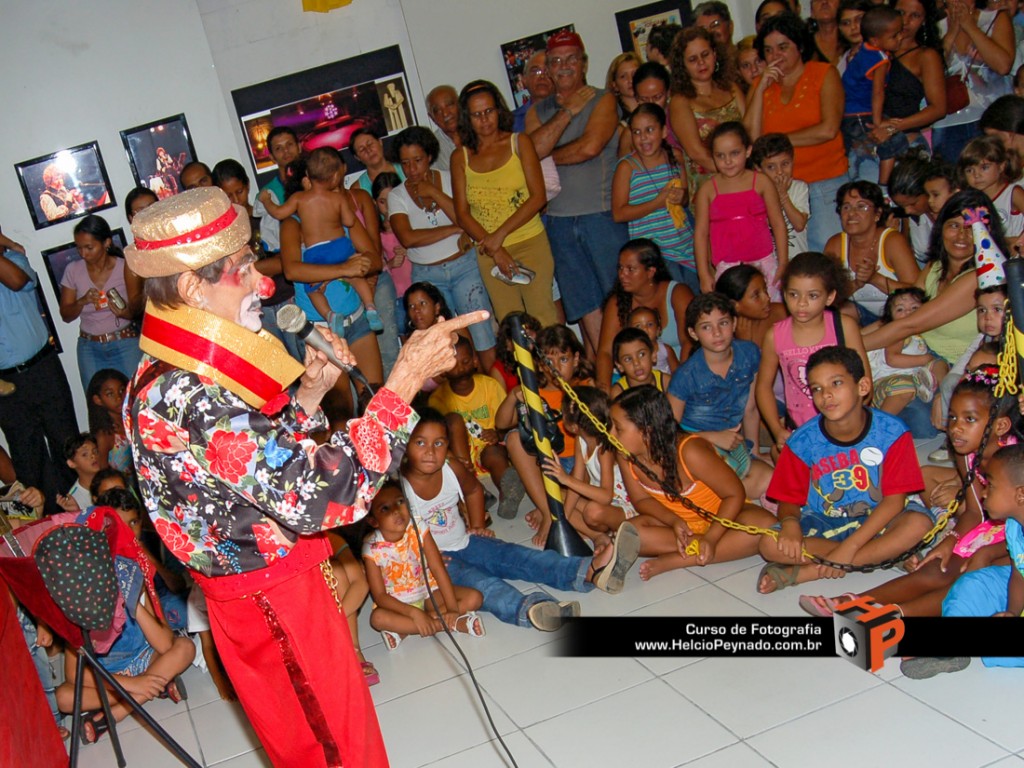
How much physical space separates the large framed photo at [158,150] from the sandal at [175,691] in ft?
11.6

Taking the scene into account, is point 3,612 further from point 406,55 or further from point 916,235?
point 406,55

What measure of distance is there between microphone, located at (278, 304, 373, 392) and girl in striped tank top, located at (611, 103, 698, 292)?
303 cm

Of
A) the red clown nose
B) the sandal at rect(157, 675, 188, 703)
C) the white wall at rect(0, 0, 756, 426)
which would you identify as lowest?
the sandal at rect(157, 675, 188, 703)

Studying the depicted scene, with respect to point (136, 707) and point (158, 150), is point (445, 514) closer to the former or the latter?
point (136, 707)

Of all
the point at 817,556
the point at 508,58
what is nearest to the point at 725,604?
the point at 817,556

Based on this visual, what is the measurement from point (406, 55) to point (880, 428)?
14.2ft

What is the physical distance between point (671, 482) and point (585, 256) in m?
1.82

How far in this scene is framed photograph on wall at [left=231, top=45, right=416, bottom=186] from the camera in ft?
21.0

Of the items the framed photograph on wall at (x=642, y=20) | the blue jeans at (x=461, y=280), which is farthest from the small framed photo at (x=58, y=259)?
the framed photograph on wall at (x=642, y=20)

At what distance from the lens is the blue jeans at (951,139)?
5.06 meters

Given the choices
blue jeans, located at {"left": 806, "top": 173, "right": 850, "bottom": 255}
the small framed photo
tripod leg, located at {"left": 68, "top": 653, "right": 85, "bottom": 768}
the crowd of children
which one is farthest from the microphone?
the small framed photo

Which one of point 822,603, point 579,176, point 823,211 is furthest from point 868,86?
point 822,603

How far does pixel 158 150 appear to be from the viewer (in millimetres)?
6242

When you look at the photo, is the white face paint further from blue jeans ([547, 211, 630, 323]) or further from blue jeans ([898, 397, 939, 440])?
blue jeans ([547, 211, 630, 323])
